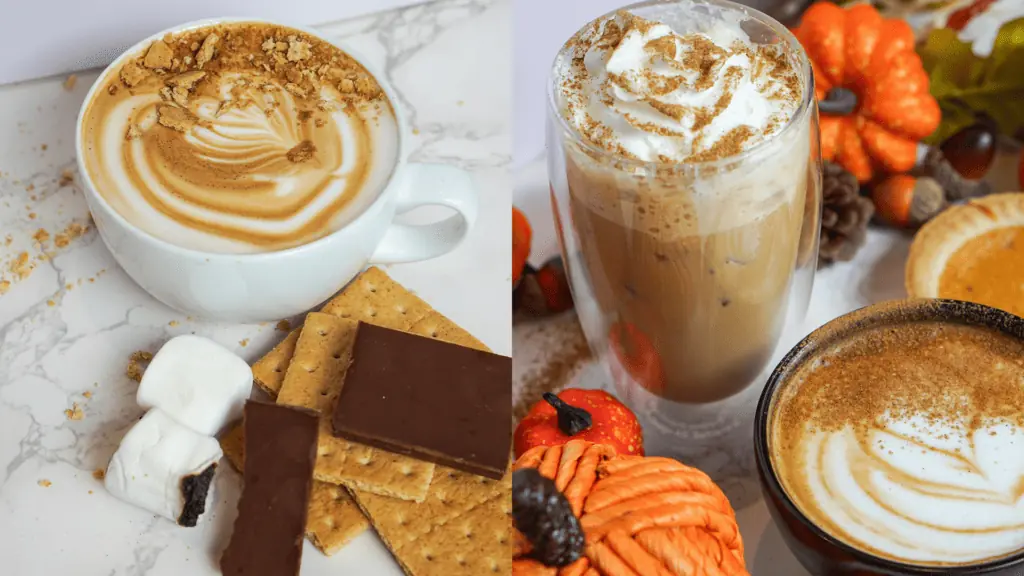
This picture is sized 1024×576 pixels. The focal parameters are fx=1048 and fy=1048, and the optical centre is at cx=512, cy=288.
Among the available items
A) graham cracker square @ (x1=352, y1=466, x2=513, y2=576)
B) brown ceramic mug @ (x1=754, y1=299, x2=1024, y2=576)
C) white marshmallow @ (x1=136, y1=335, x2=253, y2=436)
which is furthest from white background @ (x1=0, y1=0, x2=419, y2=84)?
brown ceramic mug @ (x1=754, y1=299, x2=1024, y2=576)

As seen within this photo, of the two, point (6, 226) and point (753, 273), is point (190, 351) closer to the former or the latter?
point (6, 226)

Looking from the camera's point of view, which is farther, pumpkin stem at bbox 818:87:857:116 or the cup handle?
pumpkin stem at bbox 818:87:857:116

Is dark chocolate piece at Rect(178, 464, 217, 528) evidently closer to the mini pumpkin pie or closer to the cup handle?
the cup handle

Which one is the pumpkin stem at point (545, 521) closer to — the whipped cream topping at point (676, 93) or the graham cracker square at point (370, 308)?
the graham cracker square at point (370, 308)

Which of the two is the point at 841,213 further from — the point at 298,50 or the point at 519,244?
the point at 298,50

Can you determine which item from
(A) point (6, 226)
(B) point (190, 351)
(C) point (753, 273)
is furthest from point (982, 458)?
(A) point (6, 226)

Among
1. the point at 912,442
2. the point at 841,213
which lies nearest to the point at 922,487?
the point at 912,442


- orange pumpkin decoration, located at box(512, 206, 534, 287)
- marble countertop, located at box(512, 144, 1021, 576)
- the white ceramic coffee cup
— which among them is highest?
the white ceramic coffee cup
